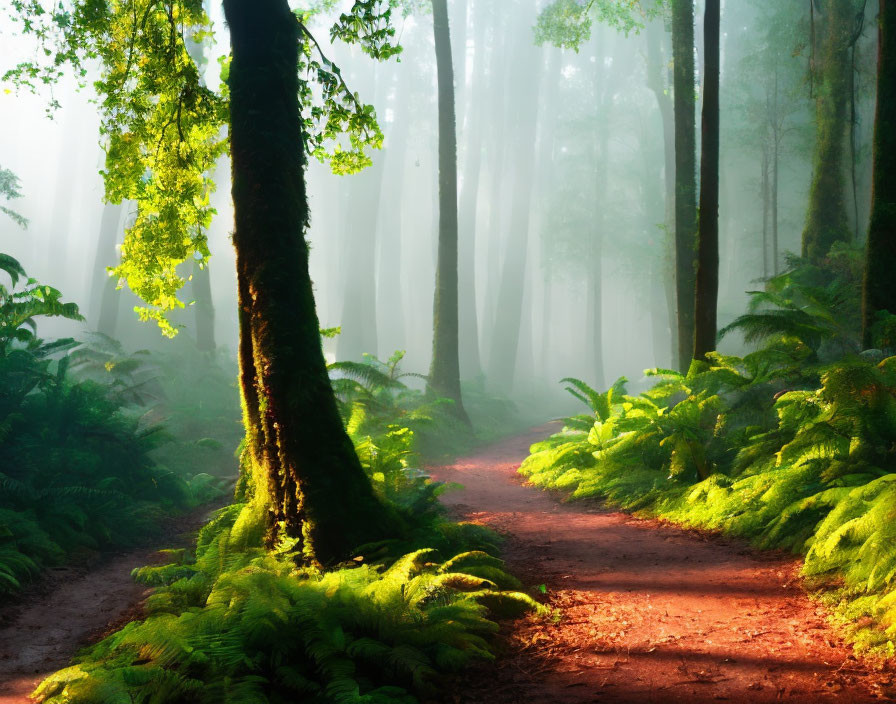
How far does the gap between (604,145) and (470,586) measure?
33.5 metres

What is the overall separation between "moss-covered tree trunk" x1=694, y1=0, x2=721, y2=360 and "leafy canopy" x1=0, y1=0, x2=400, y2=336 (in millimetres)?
4286

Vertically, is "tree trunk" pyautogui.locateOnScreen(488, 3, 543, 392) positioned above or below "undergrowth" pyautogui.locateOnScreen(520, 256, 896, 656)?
above

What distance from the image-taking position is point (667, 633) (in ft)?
12.3

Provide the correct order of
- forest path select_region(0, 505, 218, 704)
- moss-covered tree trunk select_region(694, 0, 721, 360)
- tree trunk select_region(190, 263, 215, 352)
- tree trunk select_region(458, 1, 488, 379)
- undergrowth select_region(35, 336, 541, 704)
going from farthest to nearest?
tree trunk select_region(458, 1, 488, 379)
tree trunk select_region(190, 263, 215, 352)
moss-covered tree trunk select_region(694, 0, 721, 360)
forest path select_region(0, 505, 218, 704)
undergrowth select_region(35, 336, 541, 704)

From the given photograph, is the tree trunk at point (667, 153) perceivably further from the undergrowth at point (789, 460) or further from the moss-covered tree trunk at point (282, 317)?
the moss-covered tree trunk at point (282, 317)

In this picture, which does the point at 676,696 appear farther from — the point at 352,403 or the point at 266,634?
the point at 352,403

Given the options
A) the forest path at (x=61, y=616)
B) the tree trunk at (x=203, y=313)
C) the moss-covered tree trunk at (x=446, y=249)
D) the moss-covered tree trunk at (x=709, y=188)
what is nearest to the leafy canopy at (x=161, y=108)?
the forest path at (x=61, y=616)

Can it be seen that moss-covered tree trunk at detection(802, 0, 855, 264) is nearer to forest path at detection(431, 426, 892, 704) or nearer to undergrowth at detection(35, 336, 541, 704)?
forest path at detection(431, 426, 892, 704)

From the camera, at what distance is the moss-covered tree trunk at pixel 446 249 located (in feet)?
54.4

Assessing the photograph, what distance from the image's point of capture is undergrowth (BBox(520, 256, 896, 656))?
3.82 meters

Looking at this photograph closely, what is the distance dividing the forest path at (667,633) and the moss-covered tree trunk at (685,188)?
A: 574 cm

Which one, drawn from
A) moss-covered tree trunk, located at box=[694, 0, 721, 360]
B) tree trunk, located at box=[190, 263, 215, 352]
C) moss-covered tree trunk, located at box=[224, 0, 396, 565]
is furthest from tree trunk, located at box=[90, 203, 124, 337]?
moss-covered tree trunk, located at box=[694, 0, 721, 360]

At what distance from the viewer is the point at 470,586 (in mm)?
4320

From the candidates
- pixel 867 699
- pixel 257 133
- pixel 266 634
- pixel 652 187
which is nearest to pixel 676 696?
pixel 867 699
